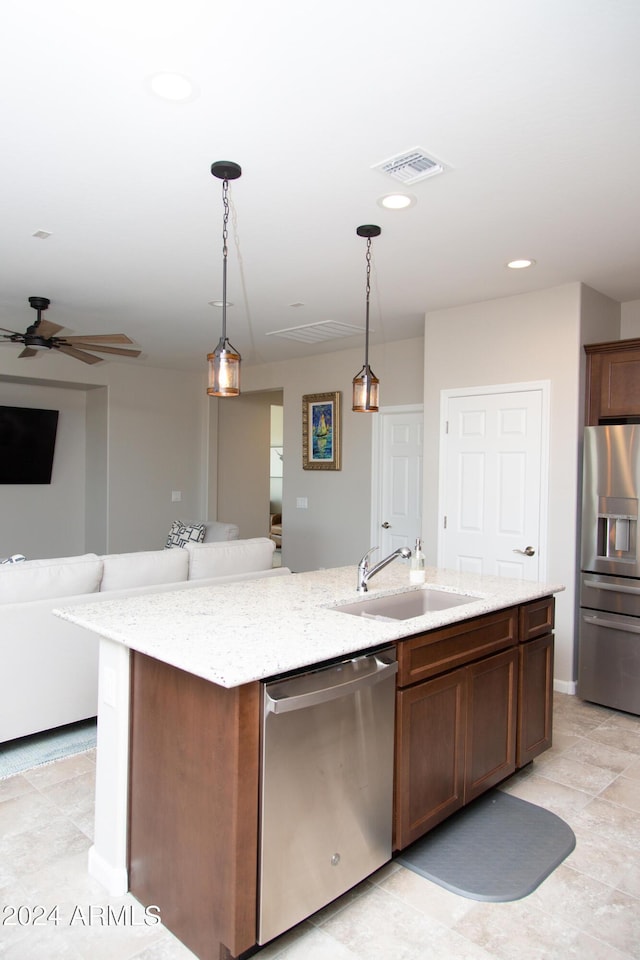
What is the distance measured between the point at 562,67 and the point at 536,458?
8.72ft

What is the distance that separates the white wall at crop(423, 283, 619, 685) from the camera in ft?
13.1

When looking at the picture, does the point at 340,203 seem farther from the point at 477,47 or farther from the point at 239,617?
the point at 239,617

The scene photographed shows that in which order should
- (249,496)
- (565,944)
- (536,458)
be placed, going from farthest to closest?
(249,496)
(536,458)
(565,944)

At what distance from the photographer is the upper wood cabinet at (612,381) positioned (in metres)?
3.82

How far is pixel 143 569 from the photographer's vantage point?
3508 millimetres

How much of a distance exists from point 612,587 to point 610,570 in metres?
0.10

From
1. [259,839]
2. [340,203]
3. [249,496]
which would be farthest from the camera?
[249,496]

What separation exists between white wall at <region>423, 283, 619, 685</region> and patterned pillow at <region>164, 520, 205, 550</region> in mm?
2832

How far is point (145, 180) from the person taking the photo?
2.63 meters

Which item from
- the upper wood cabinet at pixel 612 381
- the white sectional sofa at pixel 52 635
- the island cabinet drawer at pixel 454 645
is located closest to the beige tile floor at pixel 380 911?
the white sectional sofa at pixel 52 635

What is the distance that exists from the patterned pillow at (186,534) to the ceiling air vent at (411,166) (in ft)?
13.2

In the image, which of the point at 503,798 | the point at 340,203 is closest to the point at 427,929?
the point at 503,798

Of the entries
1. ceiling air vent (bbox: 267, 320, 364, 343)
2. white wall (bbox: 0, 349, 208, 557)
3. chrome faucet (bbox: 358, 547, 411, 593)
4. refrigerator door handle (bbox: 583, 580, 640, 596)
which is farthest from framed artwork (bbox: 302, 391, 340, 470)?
chrome faucet (bbox: 358, 547, 411, 593)

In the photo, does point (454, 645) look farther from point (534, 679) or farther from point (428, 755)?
point (534, 679)
